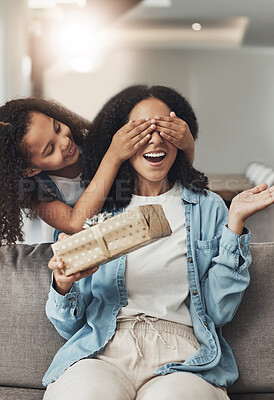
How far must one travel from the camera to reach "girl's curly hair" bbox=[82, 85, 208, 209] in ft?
4.42

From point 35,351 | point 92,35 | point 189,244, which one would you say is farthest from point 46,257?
point 92,35

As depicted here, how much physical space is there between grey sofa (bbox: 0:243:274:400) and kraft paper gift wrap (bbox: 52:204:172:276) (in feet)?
1.14

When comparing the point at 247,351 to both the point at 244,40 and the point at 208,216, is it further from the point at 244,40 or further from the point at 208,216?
the point at 244,40

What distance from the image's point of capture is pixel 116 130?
4.52 feet

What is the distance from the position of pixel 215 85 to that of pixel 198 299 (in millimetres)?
655

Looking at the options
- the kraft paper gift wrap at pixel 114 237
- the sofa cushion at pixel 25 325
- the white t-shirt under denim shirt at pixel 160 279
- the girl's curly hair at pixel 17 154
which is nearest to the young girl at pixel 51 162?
the girl's curly hair at pixel 17 154

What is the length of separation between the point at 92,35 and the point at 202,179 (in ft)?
1.81

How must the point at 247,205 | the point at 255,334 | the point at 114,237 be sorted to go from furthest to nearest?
the point at 255,334
the point at 247,205
the point at 114,237

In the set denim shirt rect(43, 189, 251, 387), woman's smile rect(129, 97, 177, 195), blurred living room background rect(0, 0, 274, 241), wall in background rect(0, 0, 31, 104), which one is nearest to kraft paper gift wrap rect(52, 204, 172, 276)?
denim shirt rect(43, 189, 251, 387)

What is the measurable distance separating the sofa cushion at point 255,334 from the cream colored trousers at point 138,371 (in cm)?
16

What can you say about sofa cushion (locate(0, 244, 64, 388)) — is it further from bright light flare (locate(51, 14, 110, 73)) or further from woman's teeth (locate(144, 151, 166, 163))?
bright light flare (locate(51, 14, 110, 73))

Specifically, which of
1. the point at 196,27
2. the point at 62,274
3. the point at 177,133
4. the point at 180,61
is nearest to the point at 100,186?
the point at 177,133

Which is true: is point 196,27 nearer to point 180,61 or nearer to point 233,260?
point 180,61

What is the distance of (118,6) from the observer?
5.11 feet
